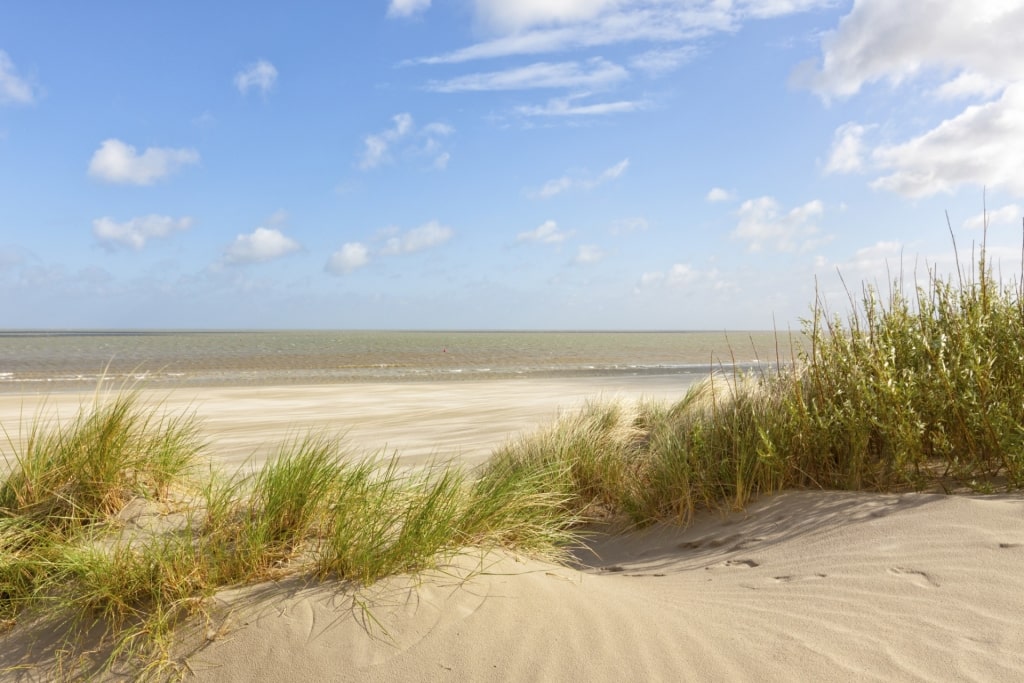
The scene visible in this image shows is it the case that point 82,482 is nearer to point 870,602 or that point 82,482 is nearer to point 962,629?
point 870,602

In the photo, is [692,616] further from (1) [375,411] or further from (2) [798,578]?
(1) [375,411]

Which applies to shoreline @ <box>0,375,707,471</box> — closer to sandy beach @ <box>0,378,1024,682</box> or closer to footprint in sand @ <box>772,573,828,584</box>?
sandy beach @ <box>0,378,1024,682</box>

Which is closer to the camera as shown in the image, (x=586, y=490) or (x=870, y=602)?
(x=870, y=602)

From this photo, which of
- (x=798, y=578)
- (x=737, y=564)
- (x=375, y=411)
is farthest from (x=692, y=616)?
(x=375, y=411)

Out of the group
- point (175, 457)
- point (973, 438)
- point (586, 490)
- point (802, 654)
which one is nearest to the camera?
point (802, 654)

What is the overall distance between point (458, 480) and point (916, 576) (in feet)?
8.11

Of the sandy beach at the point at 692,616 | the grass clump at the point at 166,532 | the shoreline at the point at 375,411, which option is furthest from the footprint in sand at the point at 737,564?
the shoreline at the point at 375,411

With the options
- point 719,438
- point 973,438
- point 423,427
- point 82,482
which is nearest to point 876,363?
point 973,438

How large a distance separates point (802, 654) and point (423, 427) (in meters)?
9.66

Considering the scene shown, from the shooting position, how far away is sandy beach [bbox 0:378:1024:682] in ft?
9.33

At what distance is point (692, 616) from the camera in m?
3.31

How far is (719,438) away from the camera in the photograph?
5.79 metres

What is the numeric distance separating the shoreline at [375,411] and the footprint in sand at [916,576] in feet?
14.0

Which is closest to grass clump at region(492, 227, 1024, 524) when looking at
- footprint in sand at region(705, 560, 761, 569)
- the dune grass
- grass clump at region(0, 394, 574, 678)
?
the dune grass
